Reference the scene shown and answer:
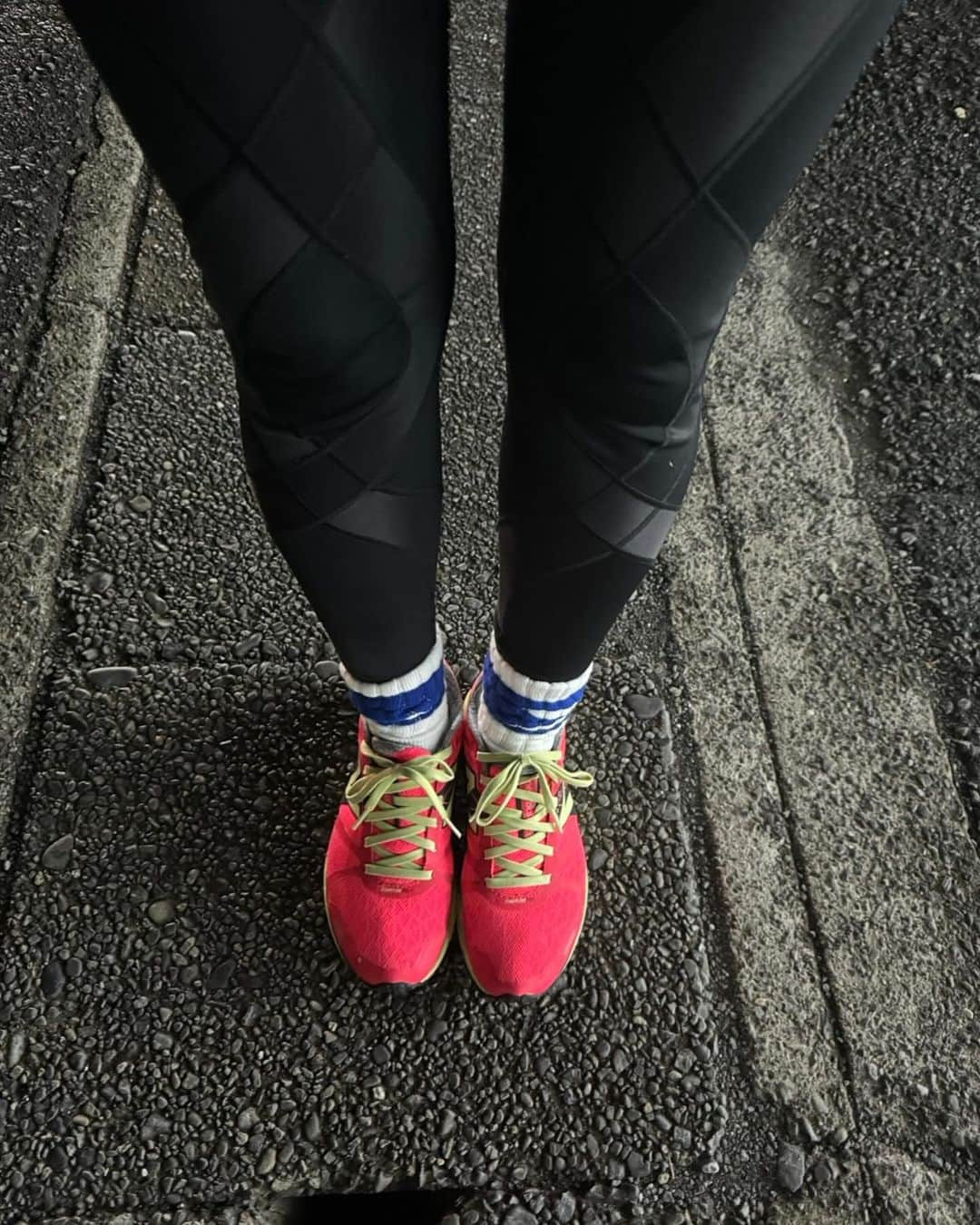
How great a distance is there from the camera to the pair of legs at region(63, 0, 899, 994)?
53 centimetres

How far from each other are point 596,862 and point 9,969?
67 cm

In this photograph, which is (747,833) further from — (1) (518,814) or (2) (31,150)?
(2) (31,150)

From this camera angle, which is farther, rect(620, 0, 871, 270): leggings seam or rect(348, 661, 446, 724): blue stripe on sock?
rect(348, 661, 446, 724): blue stripe on sock

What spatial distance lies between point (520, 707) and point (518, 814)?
0.44ft

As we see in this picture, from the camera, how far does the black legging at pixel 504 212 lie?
53 centimetres

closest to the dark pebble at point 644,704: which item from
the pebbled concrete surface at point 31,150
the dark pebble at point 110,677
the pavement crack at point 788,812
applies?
the pavement crack at point 788,812

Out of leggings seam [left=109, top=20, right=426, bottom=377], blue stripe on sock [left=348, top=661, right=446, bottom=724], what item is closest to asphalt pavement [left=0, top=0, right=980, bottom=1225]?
blue stripe on sock [left=348, top=661, right=446, bottom=724]

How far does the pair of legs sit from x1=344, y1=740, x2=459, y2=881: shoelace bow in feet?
0.38

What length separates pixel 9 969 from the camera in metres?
1.04

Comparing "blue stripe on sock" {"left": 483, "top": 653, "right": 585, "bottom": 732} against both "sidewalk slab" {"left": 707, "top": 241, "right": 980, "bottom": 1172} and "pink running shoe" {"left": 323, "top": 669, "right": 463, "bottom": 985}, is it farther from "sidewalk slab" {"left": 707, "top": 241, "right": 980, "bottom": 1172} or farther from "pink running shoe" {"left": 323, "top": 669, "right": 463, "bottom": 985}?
"sidewalk slab" {"left": 707, "top": 241, "right": 980, "bottom": 1172}

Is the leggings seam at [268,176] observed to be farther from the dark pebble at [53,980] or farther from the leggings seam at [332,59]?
the dark pebble at [53,980]

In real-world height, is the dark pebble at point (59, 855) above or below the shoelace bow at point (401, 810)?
below

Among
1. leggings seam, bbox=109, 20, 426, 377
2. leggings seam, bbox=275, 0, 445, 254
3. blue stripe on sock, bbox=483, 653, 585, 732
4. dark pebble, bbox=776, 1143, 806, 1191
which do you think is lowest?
dark pebble, bbox=776, 1143, 806, 1191

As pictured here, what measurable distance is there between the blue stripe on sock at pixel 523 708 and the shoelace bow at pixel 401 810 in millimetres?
96
